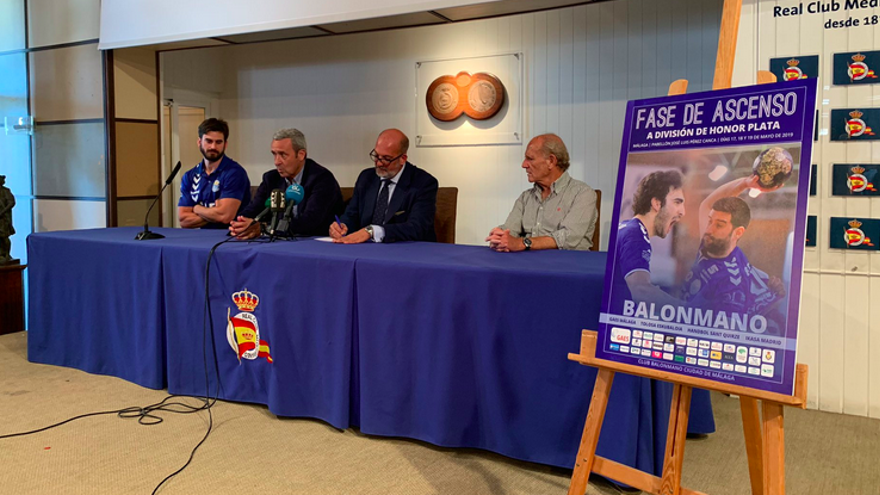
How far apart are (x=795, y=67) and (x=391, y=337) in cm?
198

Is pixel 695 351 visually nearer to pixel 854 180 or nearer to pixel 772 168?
pixel 772 168

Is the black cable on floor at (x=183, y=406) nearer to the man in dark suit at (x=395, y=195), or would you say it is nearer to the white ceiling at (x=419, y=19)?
the man in dark suit at (x=395, y=195)

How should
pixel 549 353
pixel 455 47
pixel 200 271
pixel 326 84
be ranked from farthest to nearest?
pixel 326 84, pixel 455 47, pixel 200 271, pixel 549 353

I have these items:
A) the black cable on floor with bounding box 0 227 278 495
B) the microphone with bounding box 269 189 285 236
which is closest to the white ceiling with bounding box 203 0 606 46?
the microphone with bounding box 269 189 285 236

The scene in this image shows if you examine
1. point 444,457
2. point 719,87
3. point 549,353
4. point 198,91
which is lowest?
point 444,457

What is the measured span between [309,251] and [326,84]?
3312 mm

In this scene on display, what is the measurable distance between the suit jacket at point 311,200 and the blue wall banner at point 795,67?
6.85 feet

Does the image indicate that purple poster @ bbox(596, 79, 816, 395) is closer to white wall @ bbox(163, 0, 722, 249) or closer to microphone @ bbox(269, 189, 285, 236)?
microphone @ bbox(269, 189, 285, 236)

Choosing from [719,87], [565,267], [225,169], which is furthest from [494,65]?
[719,87]

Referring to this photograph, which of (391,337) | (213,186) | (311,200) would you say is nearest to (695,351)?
(391,337)

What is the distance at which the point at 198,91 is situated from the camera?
227 inches

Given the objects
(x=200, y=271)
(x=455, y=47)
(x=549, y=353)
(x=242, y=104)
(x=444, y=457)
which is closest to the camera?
(x=549, y=353)

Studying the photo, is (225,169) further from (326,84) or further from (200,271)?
(326,84)

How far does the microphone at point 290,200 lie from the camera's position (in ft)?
9.43
